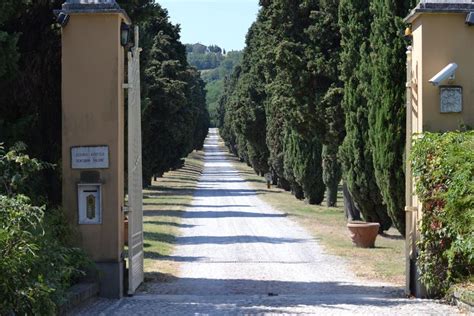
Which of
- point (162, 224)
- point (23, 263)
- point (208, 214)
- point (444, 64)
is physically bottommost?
point (208, 214)

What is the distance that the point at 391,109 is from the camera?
1906 cm

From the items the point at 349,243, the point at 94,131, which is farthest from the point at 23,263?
the point at 349,243

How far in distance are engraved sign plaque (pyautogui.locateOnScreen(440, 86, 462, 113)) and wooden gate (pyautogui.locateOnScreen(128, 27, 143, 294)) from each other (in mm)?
4394

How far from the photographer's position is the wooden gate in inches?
488

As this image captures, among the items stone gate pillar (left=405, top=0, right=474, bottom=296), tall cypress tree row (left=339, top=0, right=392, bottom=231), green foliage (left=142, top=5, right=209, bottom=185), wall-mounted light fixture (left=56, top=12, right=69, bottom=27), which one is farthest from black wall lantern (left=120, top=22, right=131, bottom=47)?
green foliage (left=142, top=5, right=209, bottom=185)

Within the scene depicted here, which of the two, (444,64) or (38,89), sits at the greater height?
(444,64)

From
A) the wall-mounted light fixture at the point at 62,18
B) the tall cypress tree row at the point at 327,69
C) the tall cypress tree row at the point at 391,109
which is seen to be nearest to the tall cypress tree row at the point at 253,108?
the tall cypress tree row at the point at 327,69

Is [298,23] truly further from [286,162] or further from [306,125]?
[286,162]

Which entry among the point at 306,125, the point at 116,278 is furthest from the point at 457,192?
the point at 306,125

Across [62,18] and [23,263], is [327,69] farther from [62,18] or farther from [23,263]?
[23,263]

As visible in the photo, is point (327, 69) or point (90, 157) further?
point (327, 69)

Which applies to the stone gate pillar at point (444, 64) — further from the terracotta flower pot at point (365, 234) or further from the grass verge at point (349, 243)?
the terracotta flower pot at point (365, 234)

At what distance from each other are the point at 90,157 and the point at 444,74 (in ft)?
16.5

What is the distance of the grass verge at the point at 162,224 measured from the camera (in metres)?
16.9
